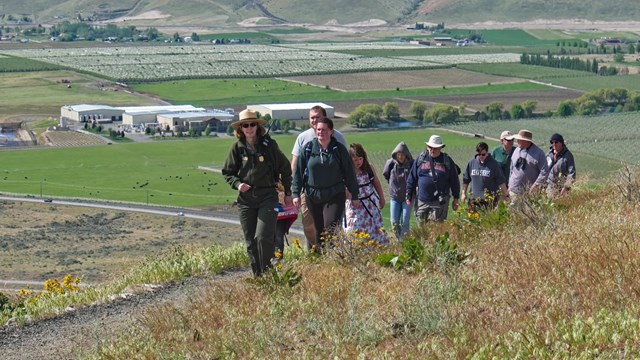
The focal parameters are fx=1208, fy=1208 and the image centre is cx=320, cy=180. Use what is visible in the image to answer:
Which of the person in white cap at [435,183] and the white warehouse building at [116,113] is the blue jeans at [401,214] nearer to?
the person in white cap at [435,183]

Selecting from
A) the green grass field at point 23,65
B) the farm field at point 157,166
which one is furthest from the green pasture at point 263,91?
the farm field at point 157,166

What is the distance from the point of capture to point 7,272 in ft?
118

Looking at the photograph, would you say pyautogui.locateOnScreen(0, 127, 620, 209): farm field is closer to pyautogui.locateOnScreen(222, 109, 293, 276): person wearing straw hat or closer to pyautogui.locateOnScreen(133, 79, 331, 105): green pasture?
pyautogui.locateOnScreen(133, 79, 331, 105): green pasture

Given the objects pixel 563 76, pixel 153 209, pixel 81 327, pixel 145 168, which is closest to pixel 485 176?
pixel 81 327

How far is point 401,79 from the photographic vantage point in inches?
5148

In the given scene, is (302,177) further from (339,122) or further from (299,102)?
(299,102)

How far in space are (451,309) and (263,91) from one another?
11056cm

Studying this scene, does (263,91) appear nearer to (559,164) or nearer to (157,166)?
(157,166)

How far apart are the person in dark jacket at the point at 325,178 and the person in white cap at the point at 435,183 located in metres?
2.54

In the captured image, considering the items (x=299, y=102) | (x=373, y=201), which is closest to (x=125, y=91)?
(x=299, y=102)

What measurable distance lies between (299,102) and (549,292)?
101 meters

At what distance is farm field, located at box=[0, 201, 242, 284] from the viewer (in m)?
37.5

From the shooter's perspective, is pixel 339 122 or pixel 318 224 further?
pixel 339 122

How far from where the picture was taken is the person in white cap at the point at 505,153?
1605cm
